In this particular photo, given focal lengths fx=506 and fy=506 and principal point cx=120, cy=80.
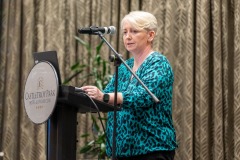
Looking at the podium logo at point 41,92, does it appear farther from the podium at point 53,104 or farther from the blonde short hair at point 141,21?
the blonde short hair at point 141,21

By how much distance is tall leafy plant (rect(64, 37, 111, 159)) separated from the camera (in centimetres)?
409

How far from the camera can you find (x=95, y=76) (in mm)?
4230

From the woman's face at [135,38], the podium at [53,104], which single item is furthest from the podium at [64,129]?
the woman's face at [135,38]

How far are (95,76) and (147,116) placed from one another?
5.39ft

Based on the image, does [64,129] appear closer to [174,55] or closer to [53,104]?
[53,104]

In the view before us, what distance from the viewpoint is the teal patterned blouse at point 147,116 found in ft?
8.50

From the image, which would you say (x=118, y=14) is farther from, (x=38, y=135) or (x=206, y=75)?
(x=38, y=135)

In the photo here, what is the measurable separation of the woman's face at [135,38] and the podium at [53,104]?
1.68 ft

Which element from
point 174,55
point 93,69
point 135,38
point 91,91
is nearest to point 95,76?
point 93,69

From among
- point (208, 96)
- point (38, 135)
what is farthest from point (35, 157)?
point (208, 96)

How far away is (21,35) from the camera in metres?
4.62

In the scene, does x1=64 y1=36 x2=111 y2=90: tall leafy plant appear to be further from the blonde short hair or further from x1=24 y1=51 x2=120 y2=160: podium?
x1=24 y1=51 x2=120 y2=160: podium

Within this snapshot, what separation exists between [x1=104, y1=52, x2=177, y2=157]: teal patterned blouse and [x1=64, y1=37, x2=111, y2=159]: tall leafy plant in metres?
1.22

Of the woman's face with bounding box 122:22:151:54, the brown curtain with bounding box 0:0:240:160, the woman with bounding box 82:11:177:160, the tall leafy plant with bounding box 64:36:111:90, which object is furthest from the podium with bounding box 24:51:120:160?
the brown curtain with bounding box 0:0:240:160
